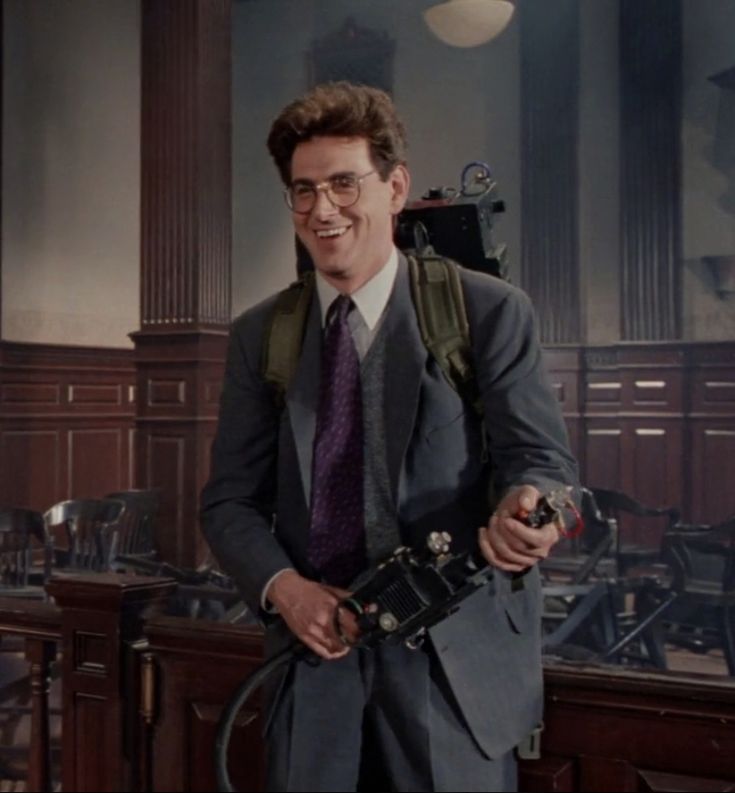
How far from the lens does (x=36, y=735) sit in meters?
2.07

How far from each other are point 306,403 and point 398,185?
0.31m

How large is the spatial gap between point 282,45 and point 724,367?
151 inches

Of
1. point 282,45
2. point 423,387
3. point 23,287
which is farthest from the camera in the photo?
point 282,45

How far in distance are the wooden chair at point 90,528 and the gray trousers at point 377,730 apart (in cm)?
302

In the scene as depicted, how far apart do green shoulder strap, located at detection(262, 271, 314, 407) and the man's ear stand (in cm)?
16

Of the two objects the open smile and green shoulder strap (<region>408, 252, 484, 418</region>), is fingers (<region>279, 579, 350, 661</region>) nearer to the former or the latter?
green shoulder strap (<region>408, 252, 484, 418</region>)

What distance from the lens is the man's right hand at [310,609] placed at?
1383mm

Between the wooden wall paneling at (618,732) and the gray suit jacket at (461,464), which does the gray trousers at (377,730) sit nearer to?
the gray suit jacket at (461,464)

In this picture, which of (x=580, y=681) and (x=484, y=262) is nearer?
(x=580, y=681)

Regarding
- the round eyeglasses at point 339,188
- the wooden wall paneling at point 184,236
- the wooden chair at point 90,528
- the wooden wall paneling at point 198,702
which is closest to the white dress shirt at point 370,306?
the round eyeglasses at point 339,188

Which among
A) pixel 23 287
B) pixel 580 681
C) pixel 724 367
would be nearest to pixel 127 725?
pixel 580 681

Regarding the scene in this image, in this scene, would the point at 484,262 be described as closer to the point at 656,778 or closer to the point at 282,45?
the point at 656,778

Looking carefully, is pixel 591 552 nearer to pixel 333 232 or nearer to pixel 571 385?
pixel 571 385

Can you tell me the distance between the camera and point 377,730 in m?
1.44
